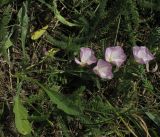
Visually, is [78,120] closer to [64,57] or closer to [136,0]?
[64,57]

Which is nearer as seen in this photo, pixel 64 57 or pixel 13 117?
pixel 13 117

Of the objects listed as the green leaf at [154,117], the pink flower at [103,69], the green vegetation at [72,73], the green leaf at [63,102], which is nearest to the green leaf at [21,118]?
the green vegetation at [72,73]

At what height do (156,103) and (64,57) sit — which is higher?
(64,57)

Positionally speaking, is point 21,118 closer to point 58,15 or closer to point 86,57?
point 86,57

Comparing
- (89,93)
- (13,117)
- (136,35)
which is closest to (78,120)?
(89,93)

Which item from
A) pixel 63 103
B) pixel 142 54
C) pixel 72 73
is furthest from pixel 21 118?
pixel 142 54

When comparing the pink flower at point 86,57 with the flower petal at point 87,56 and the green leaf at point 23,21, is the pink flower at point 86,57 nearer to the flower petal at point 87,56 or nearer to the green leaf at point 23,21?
the flower petal at point 87,56
